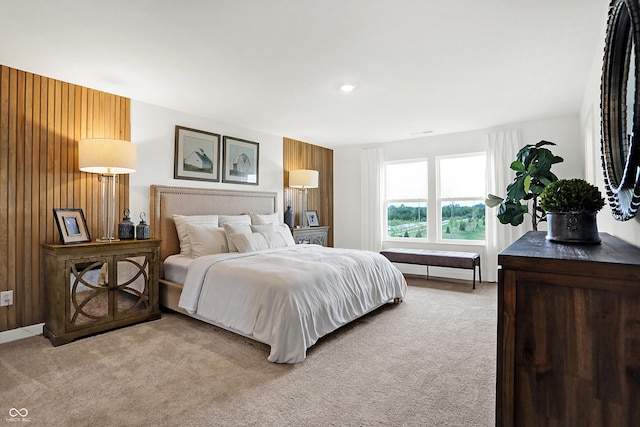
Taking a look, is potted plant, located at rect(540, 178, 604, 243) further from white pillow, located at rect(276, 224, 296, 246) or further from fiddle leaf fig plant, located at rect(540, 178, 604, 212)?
white pillow, located at rect(276, 224, 296, 246)

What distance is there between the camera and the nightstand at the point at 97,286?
2.86 m

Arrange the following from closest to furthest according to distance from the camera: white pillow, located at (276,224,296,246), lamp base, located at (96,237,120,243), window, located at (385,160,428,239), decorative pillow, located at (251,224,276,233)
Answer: lamp base, located at (96,237,120,243) < decorative pillow, located at (251,224,276,233) < white pillow, located at (276,224,296,246) < window, located at (385,160,428,239)

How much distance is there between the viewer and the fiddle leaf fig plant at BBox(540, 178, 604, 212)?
1.26 meters

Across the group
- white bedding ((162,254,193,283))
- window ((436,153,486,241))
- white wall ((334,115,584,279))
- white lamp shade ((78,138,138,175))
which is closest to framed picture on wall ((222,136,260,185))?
white bedding ((162,254,193,283))

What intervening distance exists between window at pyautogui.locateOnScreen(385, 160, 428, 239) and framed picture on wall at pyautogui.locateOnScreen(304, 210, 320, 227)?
1.37 m

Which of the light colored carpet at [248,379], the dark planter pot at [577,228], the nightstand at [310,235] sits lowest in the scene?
the light colored carpet at [248,379]

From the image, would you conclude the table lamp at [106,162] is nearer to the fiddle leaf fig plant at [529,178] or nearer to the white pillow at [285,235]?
the white pillow at [285,235]

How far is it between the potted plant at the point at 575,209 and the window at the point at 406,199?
4.73 m

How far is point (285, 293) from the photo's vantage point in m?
2.58

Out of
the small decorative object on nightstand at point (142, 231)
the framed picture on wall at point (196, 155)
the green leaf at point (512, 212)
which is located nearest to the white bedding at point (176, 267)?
the small decorative object on nightstand at point (142, 231)

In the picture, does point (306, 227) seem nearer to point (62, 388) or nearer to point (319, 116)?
point (319, 116)

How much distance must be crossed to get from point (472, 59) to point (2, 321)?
4.68 metres

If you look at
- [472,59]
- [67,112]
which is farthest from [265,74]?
[67,112]

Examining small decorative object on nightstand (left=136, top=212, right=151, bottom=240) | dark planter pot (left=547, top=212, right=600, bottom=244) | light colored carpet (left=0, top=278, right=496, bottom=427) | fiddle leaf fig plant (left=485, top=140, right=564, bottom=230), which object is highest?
fiddle leaf fig plant (left=485, top=140, right=564, bottom=230)
